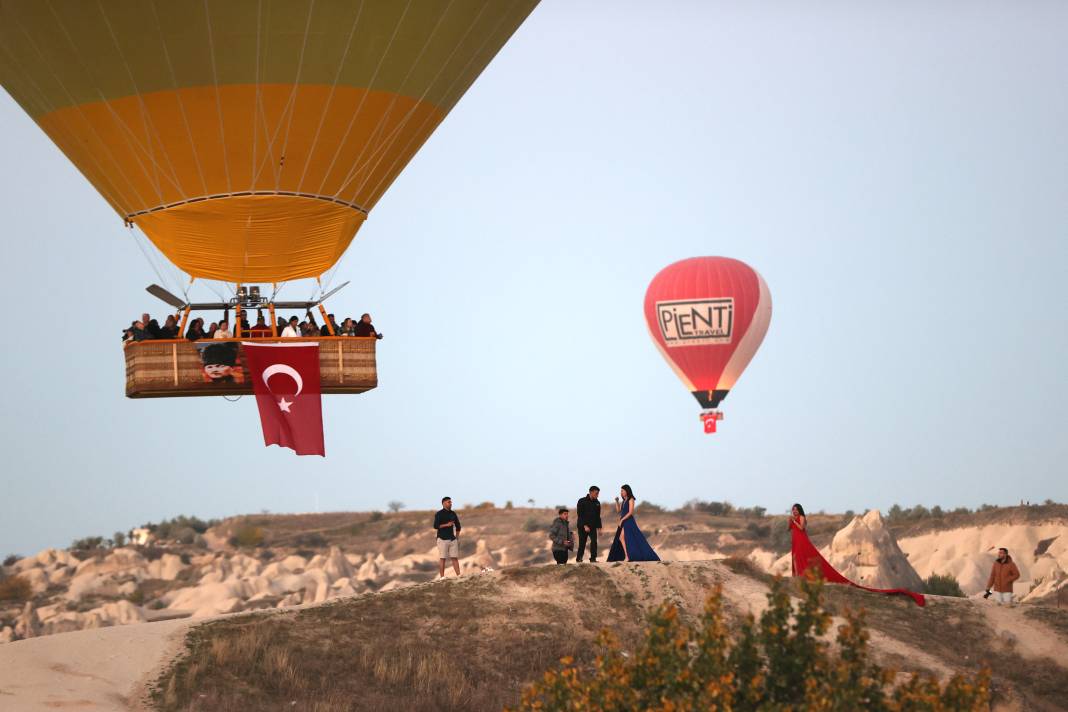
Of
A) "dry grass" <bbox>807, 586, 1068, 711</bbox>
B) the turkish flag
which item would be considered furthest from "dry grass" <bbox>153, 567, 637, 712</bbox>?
"dry grass" <bbox>807, 586, 1068, 711</bbox>

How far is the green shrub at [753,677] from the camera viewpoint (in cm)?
1362

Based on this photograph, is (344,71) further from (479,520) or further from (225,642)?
(479,520)

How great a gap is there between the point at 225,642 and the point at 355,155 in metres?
8.16

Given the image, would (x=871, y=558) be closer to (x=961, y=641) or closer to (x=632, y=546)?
(x=961, y=641)

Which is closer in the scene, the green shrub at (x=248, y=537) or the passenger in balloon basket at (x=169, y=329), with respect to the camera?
the passenger in balloon basket at (x=169, y=329)

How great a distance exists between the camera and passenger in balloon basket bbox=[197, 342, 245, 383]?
24.9 meters

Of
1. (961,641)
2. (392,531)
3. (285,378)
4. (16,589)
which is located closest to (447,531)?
(285,378)

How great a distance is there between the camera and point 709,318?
5328 centimetres

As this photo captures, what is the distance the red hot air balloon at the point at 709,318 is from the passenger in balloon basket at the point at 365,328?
28.0m

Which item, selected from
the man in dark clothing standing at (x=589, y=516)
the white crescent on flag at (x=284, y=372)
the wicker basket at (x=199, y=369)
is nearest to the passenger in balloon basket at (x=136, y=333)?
the wicker basket at (x=199, y=369)

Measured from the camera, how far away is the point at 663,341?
54.6m

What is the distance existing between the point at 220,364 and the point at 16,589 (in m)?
32.9

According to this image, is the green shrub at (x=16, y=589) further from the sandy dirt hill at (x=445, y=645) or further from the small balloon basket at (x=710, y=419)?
the sandy dirt hill at (x=445, y=645)

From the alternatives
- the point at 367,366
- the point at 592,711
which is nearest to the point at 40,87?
the point at 367,366
